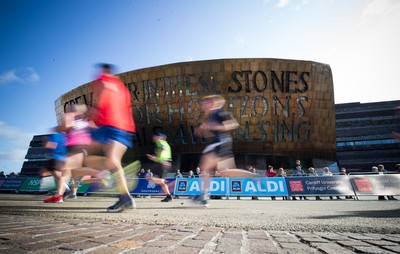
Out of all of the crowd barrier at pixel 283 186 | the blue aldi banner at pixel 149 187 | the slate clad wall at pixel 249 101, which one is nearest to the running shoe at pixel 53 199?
the crowd barrier at pixel 283 186

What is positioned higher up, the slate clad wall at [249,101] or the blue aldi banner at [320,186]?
the slate clad wall at [249,101]

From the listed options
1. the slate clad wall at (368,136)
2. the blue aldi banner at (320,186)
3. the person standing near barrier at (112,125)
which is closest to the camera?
the person standing near barrier at (112,125)

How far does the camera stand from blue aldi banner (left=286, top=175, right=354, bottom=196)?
401 inches

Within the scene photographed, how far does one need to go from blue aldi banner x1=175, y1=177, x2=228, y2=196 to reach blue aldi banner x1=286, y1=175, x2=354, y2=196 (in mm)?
3089

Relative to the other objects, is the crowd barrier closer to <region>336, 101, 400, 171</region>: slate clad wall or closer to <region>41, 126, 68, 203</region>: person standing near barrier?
<region>41, 126, 68, 203</region>: person standing near barrier

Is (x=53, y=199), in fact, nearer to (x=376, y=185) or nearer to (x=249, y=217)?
(x=249, y=217)

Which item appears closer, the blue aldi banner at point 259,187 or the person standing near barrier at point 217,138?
the person standing near barrier at point 217,138

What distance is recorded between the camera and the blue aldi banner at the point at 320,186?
401 inches

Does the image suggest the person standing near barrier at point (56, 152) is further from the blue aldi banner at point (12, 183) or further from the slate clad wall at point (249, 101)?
the slate clad wall at point (249, 101)

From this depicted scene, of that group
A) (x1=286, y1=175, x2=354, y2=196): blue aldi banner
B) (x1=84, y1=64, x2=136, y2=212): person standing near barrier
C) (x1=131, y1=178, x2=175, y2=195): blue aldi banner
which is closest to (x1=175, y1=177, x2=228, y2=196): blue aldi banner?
(x1=131, y1=178, x2=175, y2=195): blue aldi banner

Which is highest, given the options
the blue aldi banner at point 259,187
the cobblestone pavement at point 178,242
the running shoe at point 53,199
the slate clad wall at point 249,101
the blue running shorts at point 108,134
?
the slate clad wall at point 249,101

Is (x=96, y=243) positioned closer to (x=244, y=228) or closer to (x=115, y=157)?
(x=244, y=228)

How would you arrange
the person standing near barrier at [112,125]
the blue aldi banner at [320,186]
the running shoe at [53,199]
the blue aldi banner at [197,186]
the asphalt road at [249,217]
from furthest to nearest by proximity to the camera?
the blue aldi banner at [197,186] → the blue aldi banner at [320,186] → the running shoe at [53,199] → the person standing near barrier at [112,125] → the asphalt road at [249,217]

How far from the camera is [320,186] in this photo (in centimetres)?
1048
